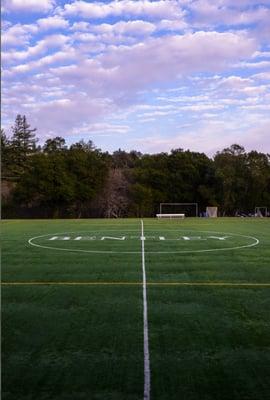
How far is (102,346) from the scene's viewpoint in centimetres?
643

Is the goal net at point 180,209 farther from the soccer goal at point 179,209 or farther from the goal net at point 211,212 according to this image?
the goal net at point 211,212

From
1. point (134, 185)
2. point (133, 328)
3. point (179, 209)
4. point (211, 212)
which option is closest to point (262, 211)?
point (211, 212)

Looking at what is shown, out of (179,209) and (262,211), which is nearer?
(262,211)

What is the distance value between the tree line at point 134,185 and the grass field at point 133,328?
40.9 meters

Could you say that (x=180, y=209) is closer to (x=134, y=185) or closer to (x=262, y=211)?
(x=134, y=185)

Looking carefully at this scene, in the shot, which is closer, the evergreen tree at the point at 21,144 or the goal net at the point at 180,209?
the goal net at the point at 180,209

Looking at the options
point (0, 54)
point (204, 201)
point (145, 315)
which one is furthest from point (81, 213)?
point (0, 54)

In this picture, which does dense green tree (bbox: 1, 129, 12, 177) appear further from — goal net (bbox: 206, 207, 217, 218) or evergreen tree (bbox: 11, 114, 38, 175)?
goal net (bbox: 206, 207, 217, 218)

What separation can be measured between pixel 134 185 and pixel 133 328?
50139 mm

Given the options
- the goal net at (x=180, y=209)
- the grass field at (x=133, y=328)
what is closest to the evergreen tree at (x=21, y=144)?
the goal net at (x=180, y=209)

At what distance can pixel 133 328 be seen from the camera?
7246mm

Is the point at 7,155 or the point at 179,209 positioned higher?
the point at 7,155

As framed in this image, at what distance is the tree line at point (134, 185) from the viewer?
54.8 m

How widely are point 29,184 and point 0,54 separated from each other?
52.5 meters
